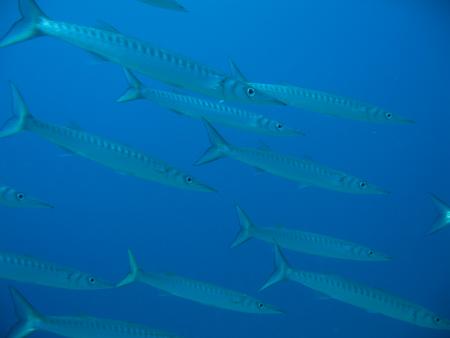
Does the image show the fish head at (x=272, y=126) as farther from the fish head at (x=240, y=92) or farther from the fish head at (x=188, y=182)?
the fish head at (x=240, y=92)

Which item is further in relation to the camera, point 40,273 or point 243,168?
point 243,168

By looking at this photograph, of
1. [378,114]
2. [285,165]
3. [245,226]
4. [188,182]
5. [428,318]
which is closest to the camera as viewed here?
[188,182]

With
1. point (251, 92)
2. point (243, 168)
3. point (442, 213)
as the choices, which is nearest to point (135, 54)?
point (251, 92)

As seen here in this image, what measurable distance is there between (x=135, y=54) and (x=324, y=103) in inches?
77.3

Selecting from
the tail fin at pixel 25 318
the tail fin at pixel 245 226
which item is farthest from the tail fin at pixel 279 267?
the tail fin at pixel 25 318

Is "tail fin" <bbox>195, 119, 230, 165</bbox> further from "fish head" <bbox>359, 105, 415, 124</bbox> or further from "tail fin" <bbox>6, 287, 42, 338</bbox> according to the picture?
"tail fin" <bbox>6, 287, 42, 338</bbox>

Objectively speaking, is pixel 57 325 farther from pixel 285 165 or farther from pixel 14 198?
pixel 285 165

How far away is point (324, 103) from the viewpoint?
454 cm

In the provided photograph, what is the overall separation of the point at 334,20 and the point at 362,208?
274cm

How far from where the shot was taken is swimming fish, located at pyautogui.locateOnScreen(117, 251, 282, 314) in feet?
15.2

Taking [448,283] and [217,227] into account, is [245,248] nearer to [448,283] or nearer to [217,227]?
[217,227]

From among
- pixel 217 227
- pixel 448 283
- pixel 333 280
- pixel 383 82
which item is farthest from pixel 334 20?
pixel 448 283

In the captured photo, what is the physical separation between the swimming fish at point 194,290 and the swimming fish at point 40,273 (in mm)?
380

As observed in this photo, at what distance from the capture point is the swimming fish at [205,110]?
163 inches
